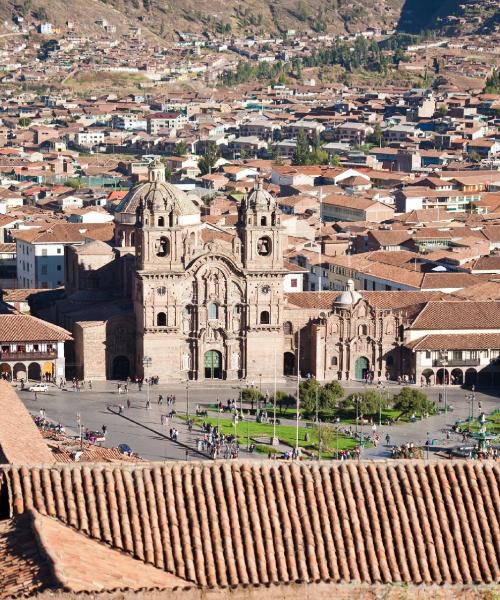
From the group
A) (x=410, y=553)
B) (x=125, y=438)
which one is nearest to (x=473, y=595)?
(x=410, y=553)

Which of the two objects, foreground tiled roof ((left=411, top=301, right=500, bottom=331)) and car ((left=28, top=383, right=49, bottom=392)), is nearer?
car ((left=28, top=383, right=49, bottom=392))

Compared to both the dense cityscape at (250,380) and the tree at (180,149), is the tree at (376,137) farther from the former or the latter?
the dense cityscape at (250,380)

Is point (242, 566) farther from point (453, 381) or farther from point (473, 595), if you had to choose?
point (453, 381)

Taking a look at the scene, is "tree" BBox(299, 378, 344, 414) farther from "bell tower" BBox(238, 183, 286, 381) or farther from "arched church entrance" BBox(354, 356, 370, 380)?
"arched church entrance" BBox(354, 356, 370, 380)

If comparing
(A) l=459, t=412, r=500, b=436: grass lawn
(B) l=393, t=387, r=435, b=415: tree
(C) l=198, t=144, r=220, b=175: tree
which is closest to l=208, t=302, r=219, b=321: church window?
(B) l=393, t=387, r=435, b=415: tree

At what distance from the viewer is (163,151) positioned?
190250mm

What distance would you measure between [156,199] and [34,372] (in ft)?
27.5

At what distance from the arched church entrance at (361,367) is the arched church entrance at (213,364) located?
5569 mm

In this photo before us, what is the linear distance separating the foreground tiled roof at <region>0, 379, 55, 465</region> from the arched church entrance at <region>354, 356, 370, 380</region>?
107ft

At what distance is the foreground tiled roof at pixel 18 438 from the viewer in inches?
1393

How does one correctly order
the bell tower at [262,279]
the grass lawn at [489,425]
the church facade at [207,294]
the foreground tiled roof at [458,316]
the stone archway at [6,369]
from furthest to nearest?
the foreground tiled roof at [458,316] → the bell tower at [262,279] → the church facade at [207,294] → the stone archway at [6,369] → the grass lawn at [489,425]

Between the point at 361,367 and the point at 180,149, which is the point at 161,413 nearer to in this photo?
the point at 361,367

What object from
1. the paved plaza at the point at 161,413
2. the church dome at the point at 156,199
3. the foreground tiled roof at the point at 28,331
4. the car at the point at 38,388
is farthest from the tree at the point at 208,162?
the car at the point at 38,388

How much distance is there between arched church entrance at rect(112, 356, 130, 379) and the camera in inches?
3039
